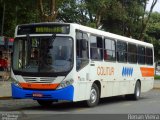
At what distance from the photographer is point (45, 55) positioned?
55.2 feet

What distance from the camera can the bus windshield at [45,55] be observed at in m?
16.7

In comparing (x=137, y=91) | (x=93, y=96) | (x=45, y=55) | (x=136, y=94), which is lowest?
(x=136, y=94)

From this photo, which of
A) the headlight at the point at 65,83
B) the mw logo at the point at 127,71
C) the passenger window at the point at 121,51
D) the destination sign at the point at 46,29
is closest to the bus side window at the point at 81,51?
the destination sign at the point at 46,29

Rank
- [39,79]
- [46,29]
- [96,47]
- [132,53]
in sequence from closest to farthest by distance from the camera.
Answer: [39,79], [46,29], [96,47], [132,53]

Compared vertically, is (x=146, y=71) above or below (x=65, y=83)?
above

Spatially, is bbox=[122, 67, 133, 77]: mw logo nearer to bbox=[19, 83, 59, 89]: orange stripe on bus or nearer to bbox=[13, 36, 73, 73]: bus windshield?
bbox=[13, 36, 73, 73]: bus windshield

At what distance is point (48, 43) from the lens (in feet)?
55.6

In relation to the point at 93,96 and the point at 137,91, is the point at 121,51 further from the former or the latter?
the point at 93,96

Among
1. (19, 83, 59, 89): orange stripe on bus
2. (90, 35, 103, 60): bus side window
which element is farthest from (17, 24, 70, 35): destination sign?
(19, 83, 59, 89): orange stripe on bus

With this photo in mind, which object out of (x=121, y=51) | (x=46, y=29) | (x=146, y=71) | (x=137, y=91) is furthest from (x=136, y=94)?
(x=46, y=29)

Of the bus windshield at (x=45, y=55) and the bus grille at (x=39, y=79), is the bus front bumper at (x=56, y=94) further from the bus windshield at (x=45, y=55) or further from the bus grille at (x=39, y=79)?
the bus windshield at (x=45, y=55)

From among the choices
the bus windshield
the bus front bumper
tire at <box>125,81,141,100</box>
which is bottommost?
tire at <box>125,81,141,100</box>

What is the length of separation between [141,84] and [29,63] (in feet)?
29.5

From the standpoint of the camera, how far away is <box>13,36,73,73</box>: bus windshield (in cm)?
1666
